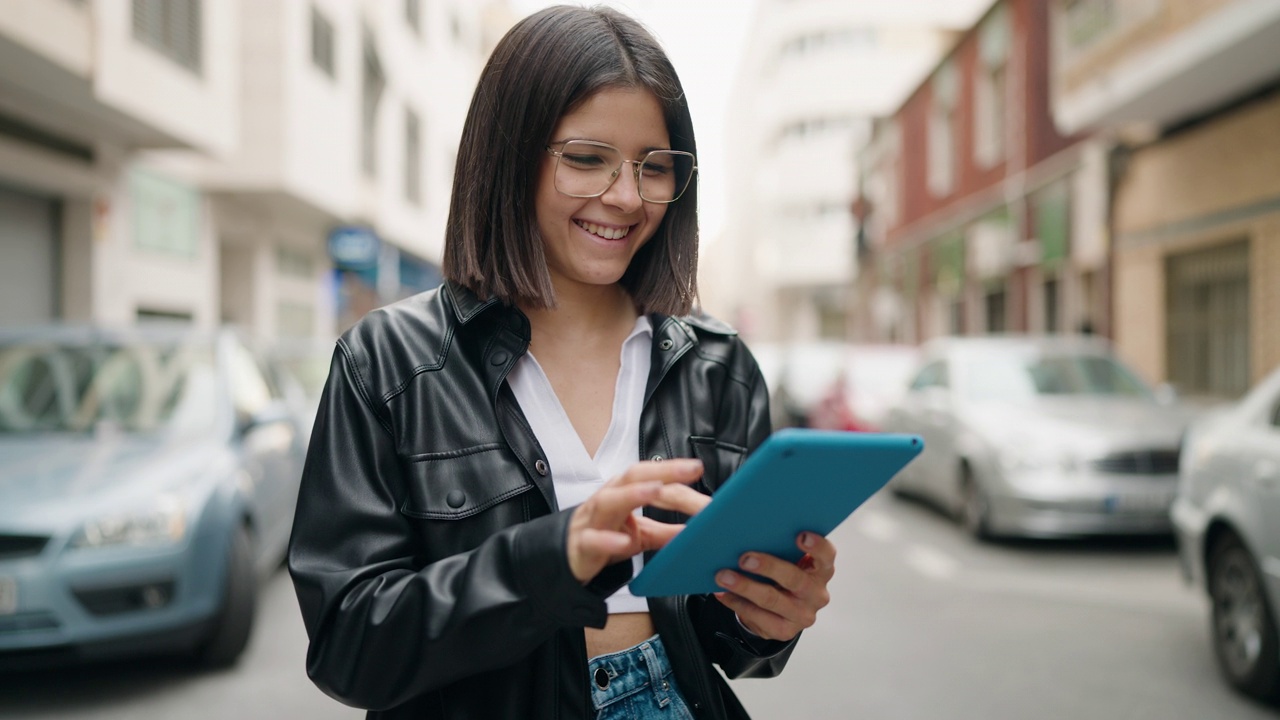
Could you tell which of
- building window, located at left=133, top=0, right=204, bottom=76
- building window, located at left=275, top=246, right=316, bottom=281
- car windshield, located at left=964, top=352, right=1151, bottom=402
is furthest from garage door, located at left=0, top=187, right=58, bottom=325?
car windshield, located at left=964, top=352, right=1151, bottom=402

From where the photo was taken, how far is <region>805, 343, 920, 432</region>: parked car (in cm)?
1307

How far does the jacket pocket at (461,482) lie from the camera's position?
149cm

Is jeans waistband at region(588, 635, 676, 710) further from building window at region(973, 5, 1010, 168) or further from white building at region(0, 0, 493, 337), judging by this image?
building window at region(973, 5, 1010, 168)

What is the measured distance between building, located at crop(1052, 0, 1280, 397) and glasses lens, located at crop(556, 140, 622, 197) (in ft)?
32.9

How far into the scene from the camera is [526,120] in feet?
5.31

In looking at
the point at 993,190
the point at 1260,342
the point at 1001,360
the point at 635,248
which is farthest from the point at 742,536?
the point at 993,190

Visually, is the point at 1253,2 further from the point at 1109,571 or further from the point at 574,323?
the point at 574,323

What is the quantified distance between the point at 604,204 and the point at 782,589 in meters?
0.63

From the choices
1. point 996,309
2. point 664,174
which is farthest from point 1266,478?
point 996,309

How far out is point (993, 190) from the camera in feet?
73.2

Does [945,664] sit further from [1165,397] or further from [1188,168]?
[1188,168]

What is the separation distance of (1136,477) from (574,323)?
7.09m

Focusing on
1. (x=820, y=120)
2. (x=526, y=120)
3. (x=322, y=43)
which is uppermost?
(x=820, y=120)

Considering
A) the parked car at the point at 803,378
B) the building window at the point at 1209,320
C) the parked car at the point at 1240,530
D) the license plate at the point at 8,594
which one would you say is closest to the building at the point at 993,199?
the building window at the point at 1209,320
